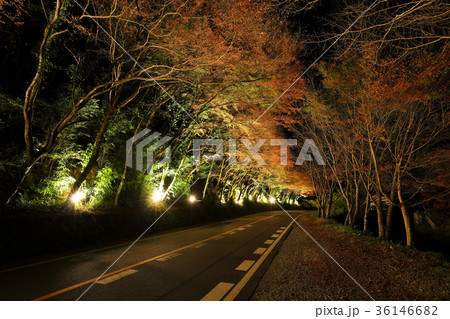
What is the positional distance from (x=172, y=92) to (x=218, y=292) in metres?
12.0

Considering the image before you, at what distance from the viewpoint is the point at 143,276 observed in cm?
541

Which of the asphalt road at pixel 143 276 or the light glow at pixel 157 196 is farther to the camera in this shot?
the light glow at pixel 157 196

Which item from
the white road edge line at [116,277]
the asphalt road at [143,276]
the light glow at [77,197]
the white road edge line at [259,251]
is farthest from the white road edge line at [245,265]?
the light glow at [77,197]

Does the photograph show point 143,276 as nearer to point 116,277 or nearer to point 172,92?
point 116,277

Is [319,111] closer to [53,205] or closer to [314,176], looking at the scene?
[53,205]

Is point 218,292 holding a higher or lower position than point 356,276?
higher

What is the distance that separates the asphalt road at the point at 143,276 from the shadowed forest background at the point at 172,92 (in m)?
2.64

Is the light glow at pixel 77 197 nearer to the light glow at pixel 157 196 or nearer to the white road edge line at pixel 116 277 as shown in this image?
the light glow at pixel 157 196

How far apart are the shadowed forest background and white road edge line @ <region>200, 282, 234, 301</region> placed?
560 cm

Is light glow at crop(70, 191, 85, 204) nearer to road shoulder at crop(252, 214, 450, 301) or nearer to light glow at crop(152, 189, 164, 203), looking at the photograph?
light glow at crop(152, 189, 164, 203)

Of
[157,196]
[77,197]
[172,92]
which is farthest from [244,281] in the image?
[157,196]

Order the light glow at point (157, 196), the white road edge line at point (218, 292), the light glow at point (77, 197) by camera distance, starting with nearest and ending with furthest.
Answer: the white road edge line at point (218, 292) < the light glow at point (77, 197) < the light glow at point (157, 196)

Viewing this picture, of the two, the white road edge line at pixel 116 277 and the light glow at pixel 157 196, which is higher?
the light glow at pixel 157 196

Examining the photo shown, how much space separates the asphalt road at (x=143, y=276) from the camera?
441 cm
